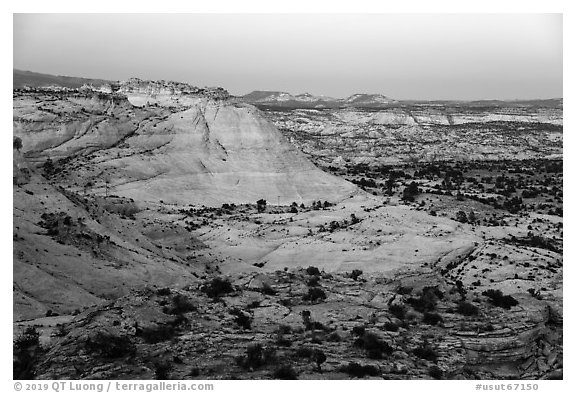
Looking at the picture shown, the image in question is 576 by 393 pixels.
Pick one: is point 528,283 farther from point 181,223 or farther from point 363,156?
point 363,156

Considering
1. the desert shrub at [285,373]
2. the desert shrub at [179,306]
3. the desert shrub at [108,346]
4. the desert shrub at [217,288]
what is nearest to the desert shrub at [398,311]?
the desert shrub at [285,373]

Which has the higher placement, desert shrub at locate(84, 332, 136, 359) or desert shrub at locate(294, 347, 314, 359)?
desert shrub at locate(84, 332, 136, 359)

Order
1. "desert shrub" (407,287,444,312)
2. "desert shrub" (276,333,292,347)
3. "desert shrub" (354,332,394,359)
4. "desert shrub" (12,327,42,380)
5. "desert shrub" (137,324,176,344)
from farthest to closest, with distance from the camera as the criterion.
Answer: "desert shrub" (407,287,444,312) < "desert shrub" (276,333,292,347) < "desert shrub" (354,332,394,359) < "desert shrub" (137,324,176,344) < "desert shrub" (12,327,42,380)

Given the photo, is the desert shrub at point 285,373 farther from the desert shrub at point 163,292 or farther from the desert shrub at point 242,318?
the desert shrub at point 163,292

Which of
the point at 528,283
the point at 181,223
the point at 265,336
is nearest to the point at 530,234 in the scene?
the point at 528,283

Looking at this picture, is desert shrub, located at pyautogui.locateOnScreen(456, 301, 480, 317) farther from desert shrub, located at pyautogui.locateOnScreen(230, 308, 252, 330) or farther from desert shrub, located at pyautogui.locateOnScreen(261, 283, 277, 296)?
desert shrub, located at pyautogui.locateOnScreen(230, 308, 252, 330)

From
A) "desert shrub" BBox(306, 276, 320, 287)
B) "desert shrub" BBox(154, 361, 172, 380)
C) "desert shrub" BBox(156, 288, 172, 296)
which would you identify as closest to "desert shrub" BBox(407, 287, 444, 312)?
"desert shrub" BBox(306, 276, 320, 287)

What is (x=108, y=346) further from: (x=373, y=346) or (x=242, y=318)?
(x=373, y=346)
